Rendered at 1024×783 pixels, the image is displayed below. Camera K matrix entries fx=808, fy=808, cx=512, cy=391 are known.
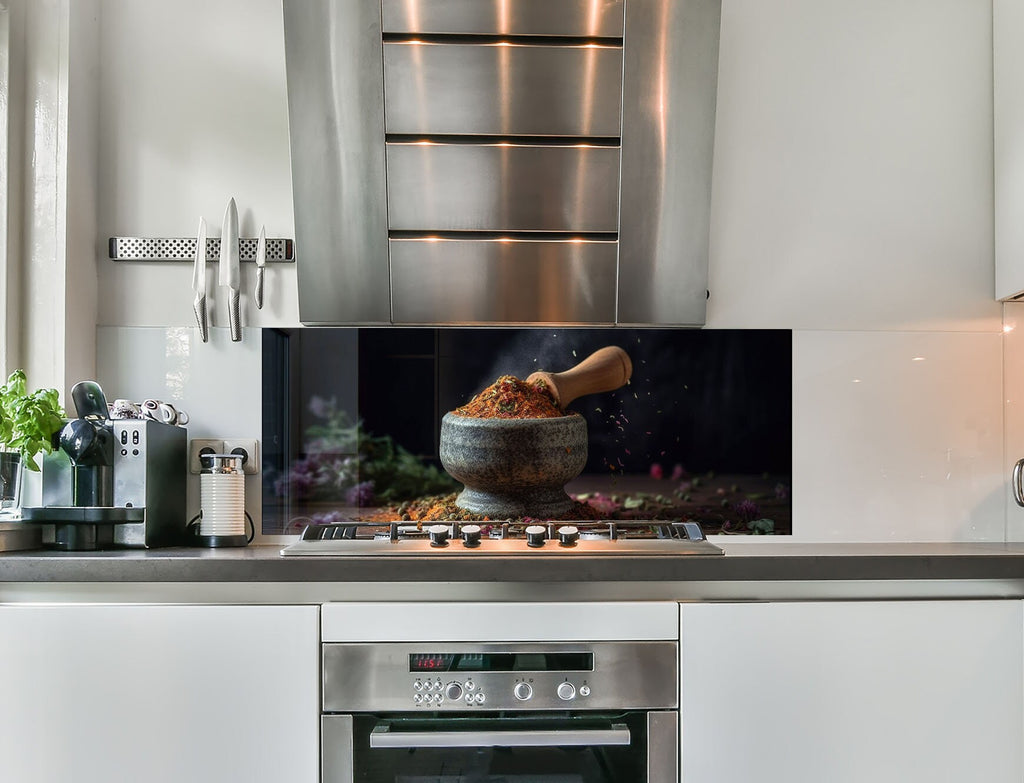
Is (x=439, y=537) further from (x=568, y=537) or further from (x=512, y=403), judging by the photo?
(x=512, y=403)

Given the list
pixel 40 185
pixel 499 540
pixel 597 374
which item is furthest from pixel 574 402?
pixel 40 185

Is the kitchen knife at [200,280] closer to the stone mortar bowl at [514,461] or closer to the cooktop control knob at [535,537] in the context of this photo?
the stone mortar bowl at [514,461]

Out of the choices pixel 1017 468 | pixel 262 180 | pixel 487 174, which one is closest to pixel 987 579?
pixel 1017 468

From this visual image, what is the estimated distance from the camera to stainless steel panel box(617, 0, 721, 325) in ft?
6.04

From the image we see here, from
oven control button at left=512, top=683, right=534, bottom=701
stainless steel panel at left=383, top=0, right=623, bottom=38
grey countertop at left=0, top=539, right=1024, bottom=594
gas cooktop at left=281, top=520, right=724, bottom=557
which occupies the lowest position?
oven control button at left=512, top=683, right=534, bottom=701

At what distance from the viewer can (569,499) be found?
1.99m

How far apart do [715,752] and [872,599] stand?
407mm

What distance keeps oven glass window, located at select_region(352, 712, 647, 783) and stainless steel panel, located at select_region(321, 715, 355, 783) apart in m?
0.01

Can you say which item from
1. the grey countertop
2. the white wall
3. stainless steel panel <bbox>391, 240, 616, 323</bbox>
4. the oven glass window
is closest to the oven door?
the oven glass window

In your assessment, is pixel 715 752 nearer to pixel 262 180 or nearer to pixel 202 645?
pixel 202 645

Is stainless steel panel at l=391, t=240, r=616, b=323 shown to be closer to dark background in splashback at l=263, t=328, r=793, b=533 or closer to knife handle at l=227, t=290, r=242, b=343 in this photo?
dark background in splashback at l=263, t=328, r=793, b=533

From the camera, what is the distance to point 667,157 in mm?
1883

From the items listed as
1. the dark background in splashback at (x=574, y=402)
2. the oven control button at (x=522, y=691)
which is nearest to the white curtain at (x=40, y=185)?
the dark background in splashback at (x=574, y=402)

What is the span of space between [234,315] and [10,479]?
592mm
